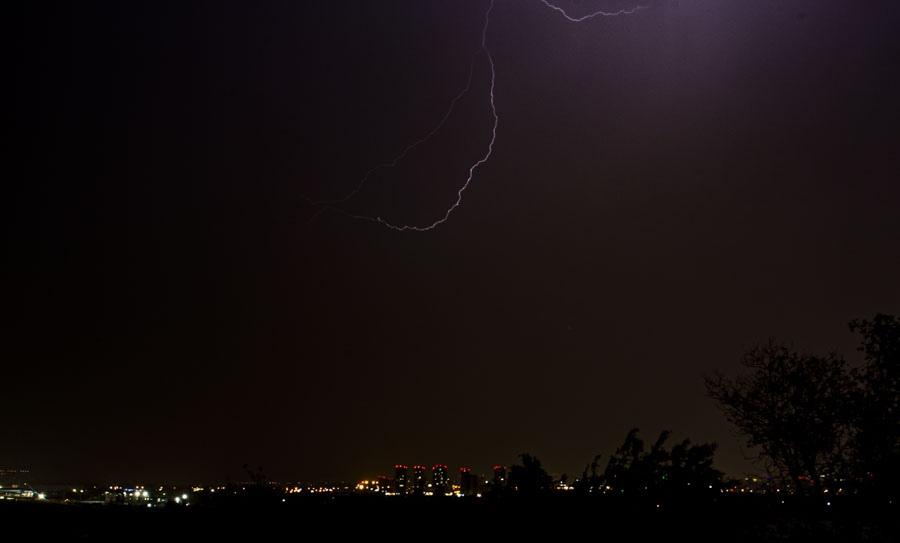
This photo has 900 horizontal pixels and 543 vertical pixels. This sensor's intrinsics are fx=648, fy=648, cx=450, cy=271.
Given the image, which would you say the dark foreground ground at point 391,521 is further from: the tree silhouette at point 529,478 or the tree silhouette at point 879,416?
the tree silhouette at point 879,416

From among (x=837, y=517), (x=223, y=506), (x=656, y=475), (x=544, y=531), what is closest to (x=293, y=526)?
(x=223, y=506)

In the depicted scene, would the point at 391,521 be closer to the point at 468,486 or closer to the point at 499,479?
the point at 499,479

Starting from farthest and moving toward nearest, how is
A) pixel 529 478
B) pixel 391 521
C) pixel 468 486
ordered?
pixel 468 486 < pixel 529 478 < pixel 391 521

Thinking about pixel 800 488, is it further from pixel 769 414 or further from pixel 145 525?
pixel 145 525

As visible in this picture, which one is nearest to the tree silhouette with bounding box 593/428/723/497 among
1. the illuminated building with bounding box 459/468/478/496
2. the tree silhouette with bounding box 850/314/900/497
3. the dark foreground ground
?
the dark foreground ground

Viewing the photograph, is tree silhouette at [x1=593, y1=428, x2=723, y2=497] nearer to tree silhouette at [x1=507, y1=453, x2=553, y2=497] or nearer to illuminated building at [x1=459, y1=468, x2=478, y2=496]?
tree silhouette at [x1=507, y1=453, x2=553, y2=497]

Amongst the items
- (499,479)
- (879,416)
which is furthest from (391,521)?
(879,416)

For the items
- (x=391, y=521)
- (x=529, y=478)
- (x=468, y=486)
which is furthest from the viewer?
(x=468, y=486)

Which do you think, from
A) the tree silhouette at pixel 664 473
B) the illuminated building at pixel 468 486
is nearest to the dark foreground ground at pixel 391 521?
the tree silhouette at pixel 664 473
